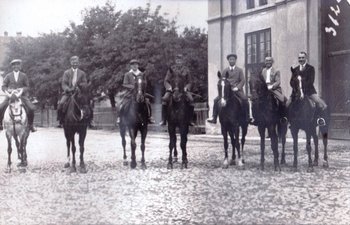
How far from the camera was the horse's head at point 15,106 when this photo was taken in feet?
37.6

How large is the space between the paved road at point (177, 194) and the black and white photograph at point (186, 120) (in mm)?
25

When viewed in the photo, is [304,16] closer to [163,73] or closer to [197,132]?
[163,73]

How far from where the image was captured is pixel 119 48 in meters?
18.3

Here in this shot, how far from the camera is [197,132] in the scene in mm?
25125

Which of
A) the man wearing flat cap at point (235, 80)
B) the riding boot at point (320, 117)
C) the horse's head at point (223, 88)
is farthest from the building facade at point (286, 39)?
the horse's head at point (223, 88)

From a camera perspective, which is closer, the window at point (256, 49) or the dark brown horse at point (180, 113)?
the dark brown horse at point (180, 113)

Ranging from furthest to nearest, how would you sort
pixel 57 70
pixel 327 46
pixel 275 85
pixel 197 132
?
pixel 197 132, pixel 57 70, pixel 327 46, pixel 275 85

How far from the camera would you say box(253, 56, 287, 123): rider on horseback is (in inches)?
454

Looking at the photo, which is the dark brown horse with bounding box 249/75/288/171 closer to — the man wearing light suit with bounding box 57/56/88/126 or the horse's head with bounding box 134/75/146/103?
the horse's head with bounding box 134/75/146/103

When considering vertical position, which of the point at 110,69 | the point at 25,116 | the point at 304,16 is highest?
the point at 304,16

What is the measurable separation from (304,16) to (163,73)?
20.9 feet

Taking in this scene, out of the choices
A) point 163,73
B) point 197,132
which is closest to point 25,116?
point 163,73

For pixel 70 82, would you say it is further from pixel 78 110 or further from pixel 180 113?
pixel 180 113

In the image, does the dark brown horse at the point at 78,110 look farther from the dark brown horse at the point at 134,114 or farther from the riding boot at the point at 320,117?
the riding boot at the point at 320,117
